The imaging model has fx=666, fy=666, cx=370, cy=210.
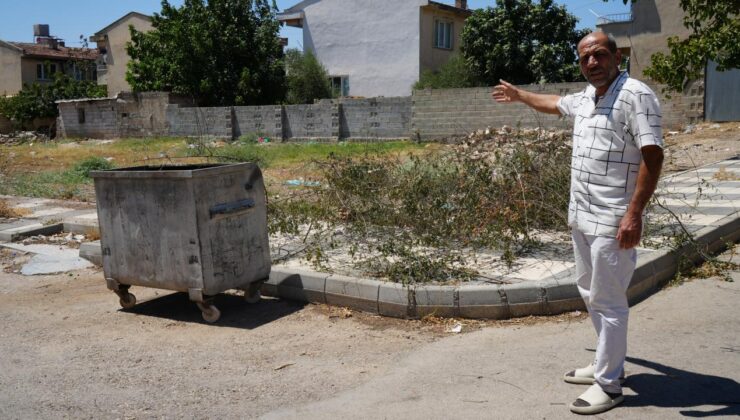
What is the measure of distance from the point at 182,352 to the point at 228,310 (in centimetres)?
104

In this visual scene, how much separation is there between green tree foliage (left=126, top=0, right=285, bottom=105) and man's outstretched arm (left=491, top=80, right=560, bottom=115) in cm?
2733

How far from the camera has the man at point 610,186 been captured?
131 inches

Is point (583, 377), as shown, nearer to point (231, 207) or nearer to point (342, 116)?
point (231, 207)

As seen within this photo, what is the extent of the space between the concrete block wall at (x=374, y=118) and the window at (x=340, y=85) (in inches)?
450

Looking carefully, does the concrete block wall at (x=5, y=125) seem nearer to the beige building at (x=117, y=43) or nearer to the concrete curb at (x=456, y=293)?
the beige building at (x=117, y=43)

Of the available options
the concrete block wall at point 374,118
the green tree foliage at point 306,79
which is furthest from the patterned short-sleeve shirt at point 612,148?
the green tree foliage at point 306,79

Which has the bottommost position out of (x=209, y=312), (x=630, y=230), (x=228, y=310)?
(x=228, y=310)

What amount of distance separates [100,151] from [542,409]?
1019 inches

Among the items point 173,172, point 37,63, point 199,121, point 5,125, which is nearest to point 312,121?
point 199,121

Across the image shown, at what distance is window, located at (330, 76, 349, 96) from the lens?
3666cm

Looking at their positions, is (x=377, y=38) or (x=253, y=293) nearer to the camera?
(x=253, y=293)

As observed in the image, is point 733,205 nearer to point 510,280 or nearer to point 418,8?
point 510,280

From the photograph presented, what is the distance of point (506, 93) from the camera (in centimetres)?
461

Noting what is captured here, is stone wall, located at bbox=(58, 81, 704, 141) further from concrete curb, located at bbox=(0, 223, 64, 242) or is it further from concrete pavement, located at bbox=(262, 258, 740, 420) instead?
concrete pavement, located at bbox=(262, 258, 740, 420)
